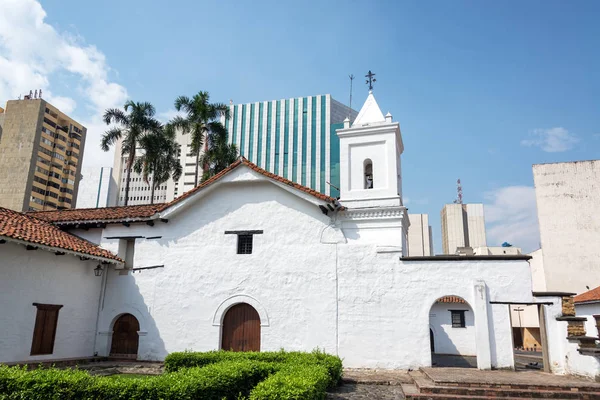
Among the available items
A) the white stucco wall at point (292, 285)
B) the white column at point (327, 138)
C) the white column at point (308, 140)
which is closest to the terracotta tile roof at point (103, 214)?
the white stucco wall at point (292, 285)

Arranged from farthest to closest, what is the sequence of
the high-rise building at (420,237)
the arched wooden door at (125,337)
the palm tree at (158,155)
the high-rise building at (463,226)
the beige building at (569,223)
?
the high-rise building at (420,237)
the high-rise building at (463,226)
the palm tree at (158,155)
the beige building at (569,223)
the arched wooden door at (125,337)

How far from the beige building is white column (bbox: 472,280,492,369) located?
2031 cm

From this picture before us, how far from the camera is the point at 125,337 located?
53.9ft

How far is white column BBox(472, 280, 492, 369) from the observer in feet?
42.9

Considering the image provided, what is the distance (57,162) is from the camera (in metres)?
66.8

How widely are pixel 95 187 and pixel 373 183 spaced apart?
9233 cm

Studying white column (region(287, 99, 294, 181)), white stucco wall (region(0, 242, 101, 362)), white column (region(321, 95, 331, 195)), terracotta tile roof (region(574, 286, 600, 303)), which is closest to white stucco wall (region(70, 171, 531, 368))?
white stucco wall (region(0, 242, 101, 362))

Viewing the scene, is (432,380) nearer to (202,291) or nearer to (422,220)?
(202,291)

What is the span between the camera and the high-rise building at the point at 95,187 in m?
93.4

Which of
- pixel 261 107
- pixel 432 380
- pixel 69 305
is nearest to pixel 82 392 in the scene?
pixel 432 380

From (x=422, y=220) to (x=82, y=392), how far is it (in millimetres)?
68223

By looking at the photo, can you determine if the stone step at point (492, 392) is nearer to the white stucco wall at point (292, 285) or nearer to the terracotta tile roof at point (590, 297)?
the white stucco wall at point (292, 285)

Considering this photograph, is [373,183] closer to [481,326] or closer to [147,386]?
[481,326]

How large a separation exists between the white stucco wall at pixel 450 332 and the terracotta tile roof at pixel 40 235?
17596 millimetres
